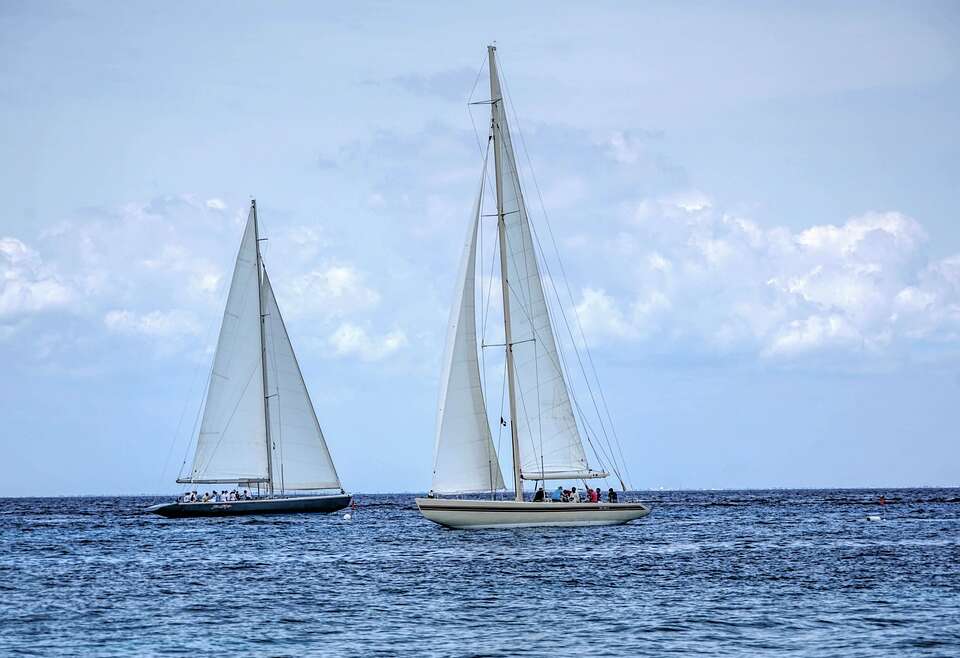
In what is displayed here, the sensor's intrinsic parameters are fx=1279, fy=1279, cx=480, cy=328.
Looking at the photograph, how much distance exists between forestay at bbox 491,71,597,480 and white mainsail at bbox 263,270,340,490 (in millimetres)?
32012

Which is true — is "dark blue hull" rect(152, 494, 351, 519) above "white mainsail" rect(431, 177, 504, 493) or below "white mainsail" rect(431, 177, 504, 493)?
below

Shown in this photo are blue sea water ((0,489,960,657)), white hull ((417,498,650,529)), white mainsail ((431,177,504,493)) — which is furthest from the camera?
white mainsail ((431,177,504,493))

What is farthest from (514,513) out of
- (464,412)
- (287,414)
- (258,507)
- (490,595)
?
(287,414)

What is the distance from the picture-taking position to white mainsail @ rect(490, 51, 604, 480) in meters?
58.3

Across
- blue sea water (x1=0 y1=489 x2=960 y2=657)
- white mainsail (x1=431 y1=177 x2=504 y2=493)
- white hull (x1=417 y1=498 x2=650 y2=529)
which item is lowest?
blue sea water (x1=0 y1=489 x2=960 y2=657)

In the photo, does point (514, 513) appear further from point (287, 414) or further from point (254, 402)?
point (254, 402)

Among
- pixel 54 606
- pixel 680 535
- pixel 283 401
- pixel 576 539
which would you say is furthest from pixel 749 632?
pixel 283 401

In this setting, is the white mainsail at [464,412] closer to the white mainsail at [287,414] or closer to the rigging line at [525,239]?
the rigging line at [525,239]

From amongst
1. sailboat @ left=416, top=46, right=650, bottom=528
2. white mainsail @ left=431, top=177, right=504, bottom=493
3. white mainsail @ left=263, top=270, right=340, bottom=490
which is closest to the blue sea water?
sailboat @ left=416, top=46, right=650, bottom=528

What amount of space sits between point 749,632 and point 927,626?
14.9 ft

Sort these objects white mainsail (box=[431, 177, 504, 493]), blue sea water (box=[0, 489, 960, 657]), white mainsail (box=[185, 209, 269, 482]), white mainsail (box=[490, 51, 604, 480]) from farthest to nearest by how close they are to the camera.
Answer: white mainsail (box=[185, 209, 269, 482]) → white mainsail (box=[490, 51, 604, 480]) → white mainsail (box=[431, 177, 504, 493]) → blue sea water (box=[0, 489, 960, 657])

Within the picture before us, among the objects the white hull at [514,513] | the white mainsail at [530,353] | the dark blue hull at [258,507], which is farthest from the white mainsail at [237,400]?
the white mainsail at [530,353]

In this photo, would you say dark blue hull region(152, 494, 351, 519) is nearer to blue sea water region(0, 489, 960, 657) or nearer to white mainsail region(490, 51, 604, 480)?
blue sea water region(0, 489, 960, 657)

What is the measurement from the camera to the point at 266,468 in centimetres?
8631
